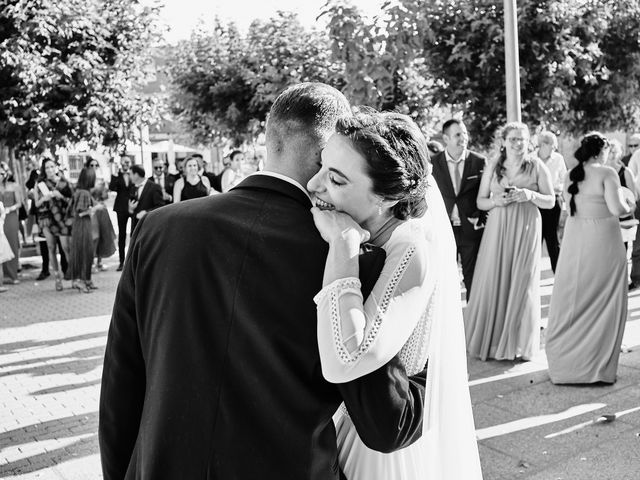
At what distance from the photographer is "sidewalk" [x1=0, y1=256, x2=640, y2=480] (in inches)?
183

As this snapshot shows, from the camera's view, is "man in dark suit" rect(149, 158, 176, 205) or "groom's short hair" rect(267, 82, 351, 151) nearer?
"groom's short hair" rect(267, 82, 351, 151)

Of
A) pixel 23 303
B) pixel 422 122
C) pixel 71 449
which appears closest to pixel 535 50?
pixel 422 122

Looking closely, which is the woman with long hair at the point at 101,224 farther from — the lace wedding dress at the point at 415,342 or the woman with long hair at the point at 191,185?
the lace wedding dress at the point at 415,342

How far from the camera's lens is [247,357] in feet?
6.22

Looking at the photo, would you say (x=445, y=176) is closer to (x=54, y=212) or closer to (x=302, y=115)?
(x=302, y=115)

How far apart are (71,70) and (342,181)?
12.8 metres

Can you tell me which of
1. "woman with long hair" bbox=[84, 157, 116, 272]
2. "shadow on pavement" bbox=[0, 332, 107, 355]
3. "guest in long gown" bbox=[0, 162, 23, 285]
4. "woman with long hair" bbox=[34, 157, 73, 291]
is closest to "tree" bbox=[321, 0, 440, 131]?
"shadow on pavement" bbox=[0, 332, 107, 355]

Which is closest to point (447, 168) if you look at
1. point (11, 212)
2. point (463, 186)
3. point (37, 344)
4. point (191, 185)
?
point (463, 186)

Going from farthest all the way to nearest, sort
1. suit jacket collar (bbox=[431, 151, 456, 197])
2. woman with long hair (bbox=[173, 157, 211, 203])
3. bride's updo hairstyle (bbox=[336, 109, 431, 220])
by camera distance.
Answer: woman with long hair (bbox=[173, 157, 211, 203]) < suit jacket collar (bbox=[431, 151, 456, 197]) < bride's updo hairstyle (bbox=[336, 109, 431, 220])

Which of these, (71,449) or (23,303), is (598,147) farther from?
(23,303)

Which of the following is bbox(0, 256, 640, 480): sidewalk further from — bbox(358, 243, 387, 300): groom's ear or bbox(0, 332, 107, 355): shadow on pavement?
bbox(358, 243, 387, 300): groom's ear

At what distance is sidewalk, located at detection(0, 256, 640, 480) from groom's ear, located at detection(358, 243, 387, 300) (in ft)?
9.30

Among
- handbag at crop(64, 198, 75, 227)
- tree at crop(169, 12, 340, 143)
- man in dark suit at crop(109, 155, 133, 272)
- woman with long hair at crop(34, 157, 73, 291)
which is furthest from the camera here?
tree at crop(169, 12, 340, 143)

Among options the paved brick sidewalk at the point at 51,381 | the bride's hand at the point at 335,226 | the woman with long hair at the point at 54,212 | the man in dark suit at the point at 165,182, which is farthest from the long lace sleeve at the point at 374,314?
the woman with long hair at the point at 54,212
